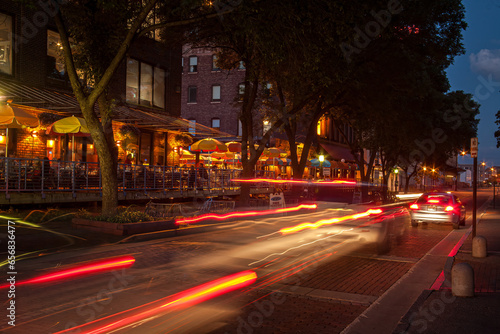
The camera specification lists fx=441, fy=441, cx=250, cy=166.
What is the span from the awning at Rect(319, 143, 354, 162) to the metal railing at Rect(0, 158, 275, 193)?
3016 cm

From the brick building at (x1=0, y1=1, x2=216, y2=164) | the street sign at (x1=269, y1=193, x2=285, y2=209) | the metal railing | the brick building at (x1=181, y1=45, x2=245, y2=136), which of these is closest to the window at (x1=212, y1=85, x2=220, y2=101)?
the brick building at (x1=181, y1=45, x2=245, y2=136)

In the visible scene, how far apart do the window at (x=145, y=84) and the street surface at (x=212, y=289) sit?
14509 mm

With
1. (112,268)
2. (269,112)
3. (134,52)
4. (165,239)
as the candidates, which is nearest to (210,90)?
(269,112)

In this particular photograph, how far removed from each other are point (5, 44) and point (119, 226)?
1100cm

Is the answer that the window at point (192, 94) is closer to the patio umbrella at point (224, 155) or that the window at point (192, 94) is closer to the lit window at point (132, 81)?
the patio umbrella at point (224, 155)

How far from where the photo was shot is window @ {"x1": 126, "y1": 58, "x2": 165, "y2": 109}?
82.7 feet

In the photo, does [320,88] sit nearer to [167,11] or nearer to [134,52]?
[167,11]

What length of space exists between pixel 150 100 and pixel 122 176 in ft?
31.1

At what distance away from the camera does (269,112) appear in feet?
96.5

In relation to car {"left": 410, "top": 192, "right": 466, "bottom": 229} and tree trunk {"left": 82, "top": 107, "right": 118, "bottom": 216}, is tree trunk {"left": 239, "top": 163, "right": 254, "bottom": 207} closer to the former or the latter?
car {"left": 410, "top": 192, "right": 466, "bottom": 229}

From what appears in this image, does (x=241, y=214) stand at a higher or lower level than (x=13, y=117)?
lower

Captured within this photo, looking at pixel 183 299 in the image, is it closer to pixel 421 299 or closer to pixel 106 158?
pixel 421 299

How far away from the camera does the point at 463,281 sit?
22.3ft

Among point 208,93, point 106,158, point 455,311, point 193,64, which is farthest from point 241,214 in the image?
point 193,64
